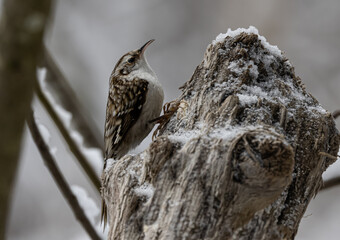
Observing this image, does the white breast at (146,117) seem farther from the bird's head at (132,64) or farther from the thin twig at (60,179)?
the thin twig at (60,179)

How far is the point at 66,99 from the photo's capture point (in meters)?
3.93

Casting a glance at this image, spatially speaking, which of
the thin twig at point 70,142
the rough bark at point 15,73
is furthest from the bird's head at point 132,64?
the rough bark at point 15,73

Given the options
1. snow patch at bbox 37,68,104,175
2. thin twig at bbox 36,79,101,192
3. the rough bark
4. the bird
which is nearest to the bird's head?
the bird

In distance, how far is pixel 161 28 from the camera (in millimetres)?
6840

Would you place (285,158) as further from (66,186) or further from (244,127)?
(66,186)

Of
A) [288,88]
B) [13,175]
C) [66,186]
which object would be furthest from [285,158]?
[66,186]

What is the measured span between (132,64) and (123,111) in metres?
0.53

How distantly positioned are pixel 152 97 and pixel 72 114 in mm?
780

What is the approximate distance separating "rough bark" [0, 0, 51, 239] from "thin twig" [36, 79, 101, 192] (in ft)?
6.78

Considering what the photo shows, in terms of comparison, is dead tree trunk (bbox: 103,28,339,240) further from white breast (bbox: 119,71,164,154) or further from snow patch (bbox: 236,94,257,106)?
white breast (bbox: 119,71,164,154)

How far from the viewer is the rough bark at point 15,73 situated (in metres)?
1.16

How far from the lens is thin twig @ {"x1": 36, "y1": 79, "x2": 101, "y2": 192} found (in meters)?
3.26

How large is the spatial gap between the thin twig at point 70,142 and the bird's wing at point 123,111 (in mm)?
185

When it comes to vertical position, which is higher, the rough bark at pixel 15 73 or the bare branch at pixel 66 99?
the bare branch at pixel 66 99
